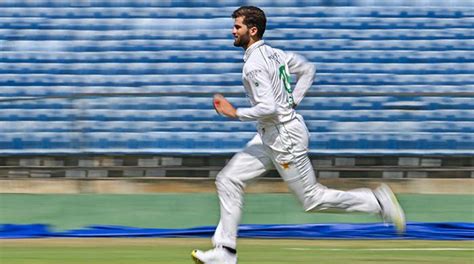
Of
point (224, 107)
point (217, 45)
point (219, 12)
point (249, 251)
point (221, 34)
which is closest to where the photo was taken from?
point (224, 107)

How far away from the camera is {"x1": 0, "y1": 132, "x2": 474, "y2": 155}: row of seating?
14625 millimetres

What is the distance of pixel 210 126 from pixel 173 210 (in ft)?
6.23

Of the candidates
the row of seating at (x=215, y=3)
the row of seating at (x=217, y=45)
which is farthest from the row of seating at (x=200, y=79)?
the row of seating at (x=215, y=3)

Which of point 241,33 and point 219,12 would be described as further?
point 219,12

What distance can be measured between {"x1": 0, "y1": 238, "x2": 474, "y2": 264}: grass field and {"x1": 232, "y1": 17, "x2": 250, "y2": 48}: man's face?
1985 mm

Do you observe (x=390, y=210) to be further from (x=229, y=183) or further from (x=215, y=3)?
(x=215, y=3)

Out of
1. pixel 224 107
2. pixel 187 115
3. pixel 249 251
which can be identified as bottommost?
pixel 249 251

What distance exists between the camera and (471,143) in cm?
1451

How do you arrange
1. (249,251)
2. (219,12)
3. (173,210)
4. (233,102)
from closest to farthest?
(249,251), (173,210), (233,102), (219,12)

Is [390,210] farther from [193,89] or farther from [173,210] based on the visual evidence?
[193,89]

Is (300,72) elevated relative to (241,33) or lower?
lower

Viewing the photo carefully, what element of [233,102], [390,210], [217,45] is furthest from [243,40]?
[217,45]

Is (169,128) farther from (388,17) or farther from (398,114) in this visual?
(388,17)

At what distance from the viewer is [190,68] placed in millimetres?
17250
